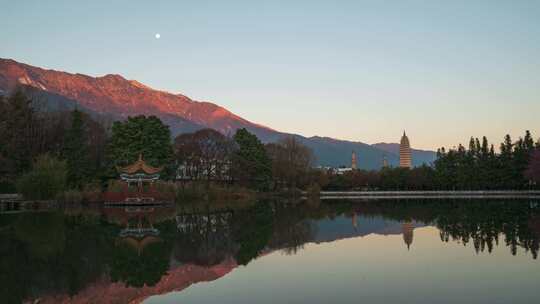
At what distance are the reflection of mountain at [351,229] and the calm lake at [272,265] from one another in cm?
10

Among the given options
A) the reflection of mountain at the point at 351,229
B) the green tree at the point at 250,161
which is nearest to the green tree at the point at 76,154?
the green tree at the point at 250,161

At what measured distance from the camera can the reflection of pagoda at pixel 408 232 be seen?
19.8m

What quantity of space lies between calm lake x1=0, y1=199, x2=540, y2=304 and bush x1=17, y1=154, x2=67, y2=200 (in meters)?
22.5

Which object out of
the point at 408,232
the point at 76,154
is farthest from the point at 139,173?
the point at 408,232

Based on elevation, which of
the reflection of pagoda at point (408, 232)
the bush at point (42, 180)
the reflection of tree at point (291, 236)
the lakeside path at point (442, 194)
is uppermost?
the bush at point (42, 180)

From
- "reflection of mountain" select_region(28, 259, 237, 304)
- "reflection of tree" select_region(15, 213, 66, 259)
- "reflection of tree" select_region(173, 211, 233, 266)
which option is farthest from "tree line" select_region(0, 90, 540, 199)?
"reflection of mountain" select_region(28, 259, 237, 304)

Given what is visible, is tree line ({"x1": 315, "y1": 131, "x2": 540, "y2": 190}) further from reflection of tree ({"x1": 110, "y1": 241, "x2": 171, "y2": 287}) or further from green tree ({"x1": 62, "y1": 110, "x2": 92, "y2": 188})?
reflection of tree ({"x1": 110, "y1": 241, "x2": 171, "y2": 287})

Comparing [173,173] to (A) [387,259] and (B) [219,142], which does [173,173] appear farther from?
(A) [387,259]

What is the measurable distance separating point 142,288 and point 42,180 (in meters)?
37.5

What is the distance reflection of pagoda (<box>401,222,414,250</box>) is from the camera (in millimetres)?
19783

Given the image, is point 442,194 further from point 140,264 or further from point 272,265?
point 140,264

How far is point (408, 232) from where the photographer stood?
2320 cm

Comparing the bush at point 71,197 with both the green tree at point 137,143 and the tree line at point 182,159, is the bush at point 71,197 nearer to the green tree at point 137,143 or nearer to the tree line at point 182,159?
the tree line at point 182,159

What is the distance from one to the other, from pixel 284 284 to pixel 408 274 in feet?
10.3
